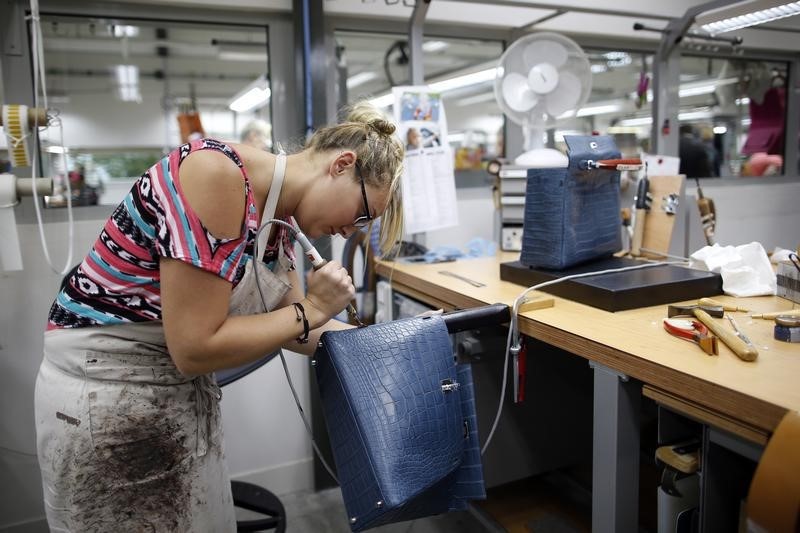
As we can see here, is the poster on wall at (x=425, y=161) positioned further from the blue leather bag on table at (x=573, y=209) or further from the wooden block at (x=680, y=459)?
the wooden block at (x=680, y=459)

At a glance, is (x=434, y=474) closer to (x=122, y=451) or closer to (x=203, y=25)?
(x=122, y=451)

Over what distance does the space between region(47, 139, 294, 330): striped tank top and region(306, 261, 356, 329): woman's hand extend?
0.43ft

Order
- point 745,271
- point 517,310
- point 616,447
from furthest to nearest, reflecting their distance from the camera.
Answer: point 745,271
point 517,310
point 616,447

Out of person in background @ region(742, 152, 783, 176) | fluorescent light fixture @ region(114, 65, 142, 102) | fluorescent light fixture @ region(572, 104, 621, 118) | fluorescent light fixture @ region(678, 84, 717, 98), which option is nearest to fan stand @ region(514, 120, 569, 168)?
person in background @ region(742, 152, 783, 176)

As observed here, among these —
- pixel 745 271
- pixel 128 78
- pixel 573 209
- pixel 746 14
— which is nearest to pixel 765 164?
pixel 746 14

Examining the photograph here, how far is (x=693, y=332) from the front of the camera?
941mm

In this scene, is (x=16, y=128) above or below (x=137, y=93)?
below

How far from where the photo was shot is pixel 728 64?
10.8 feet

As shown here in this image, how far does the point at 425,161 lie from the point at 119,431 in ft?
4.70

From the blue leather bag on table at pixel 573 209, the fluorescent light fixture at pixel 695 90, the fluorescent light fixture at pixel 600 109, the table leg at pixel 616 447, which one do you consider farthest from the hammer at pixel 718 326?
the fluorescent light fixture at pixel 600 109

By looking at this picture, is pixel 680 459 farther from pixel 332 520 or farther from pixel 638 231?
pixel 332 520

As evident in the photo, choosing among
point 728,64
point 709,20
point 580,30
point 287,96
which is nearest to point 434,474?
point 287,96

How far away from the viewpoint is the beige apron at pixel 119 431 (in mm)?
981

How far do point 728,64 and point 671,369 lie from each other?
3.21 metres
